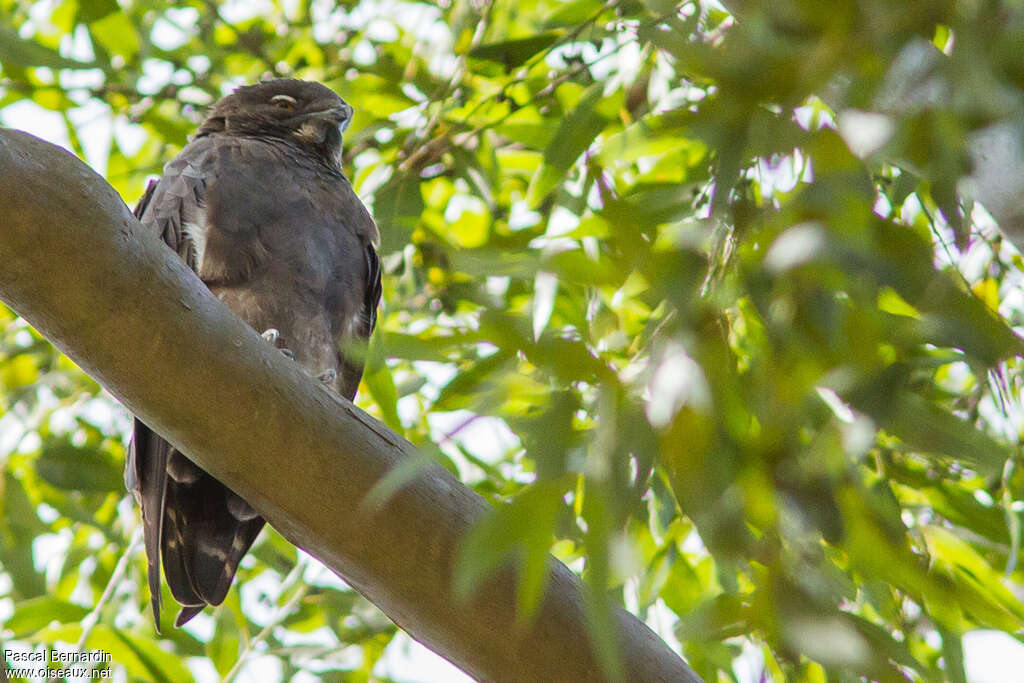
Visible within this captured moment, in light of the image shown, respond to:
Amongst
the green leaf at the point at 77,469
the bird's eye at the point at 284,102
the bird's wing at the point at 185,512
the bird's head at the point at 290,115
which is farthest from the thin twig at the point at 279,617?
the bird's eye at the point at 284,102

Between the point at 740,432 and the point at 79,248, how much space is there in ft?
2.63

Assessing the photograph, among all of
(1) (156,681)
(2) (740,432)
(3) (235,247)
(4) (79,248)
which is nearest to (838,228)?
(2) (740,432)

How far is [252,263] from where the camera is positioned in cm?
256

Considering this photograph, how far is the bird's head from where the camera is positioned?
3059 mm

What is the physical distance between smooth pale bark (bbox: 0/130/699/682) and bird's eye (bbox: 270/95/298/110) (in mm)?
1832

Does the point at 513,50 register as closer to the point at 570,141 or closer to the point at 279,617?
the point at 570,141

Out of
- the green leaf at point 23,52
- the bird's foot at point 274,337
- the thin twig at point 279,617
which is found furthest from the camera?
the thin twig at point 279,617

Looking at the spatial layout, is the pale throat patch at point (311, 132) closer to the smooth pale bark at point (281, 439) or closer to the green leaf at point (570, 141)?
the green leaf at point (570, 141)

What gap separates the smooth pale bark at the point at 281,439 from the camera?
1.32 meters

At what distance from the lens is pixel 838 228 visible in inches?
35.9

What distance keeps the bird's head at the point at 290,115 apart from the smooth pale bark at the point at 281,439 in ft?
5.69

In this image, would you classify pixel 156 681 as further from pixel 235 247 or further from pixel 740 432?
pixel 740 432

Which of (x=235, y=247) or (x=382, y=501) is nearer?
(x=382, y=501)

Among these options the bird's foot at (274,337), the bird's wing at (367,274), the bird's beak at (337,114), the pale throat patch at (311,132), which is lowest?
the bird's foot at (274,337)
